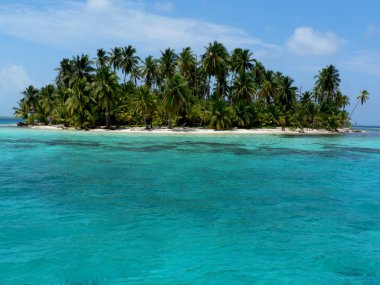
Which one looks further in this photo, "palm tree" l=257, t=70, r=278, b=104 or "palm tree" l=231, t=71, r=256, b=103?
"palm tree" l=257, t=70, r=278, b=104

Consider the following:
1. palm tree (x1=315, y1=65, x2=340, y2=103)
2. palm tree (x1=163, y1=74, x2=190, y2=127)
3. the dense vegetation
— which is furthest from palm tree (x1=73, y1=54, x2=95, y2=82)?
palm tree (x1=315, y1=65, x2=340, y2=103)

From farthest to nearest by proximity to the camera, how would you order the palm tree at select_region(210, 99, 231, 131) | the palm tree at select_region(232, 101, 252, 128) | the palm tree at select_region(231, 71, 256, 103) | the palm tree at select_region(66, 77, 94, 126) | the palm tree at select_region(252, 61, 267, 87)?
1. the palm tree at select_region(252, 61, 267, 87)
2. the palm tree at select_region(231, 71, 256, 103)
3. the palm tree at select_region(232, 101, 252, 128)
4. the palm tree at select_region(210, 99, 231, 131)
5. the palm tree at select_region(66, 77, 94, 126)

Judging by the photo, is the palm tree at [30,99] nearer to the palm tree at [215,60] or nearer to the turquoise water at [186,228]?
the palm tree at [215,60]

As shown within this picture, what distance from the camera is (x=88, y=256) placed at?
795 cm

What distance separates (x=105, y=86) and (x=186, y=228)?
5407cm

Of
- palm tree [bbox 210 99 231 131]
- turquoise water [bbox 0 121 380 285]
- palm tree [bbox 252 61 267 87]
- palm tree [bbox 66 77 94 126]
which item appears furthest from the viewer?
palm tree [bbox 252 61 267 87]

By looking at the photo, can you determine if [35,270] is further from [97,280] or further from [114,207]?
[114,207]

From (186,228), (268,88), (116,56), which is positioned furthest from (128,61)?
(186,228)

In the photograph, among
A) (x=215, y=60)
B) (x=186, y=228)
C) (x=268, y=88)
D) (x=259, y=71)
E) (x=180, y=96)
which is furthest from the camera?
(x=259, y=71)

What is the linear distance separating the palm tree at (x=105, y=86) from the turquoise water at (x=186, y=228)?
42.7 meters

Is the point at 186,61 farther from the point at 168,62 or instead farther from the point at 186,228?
the point at 186,228

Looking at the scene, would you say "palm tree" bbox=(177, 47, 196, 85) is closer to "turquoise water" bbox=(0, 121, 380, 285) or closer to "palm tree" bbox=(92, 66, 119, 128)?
"palm tree" bbox=(92, 66, 119, 128)

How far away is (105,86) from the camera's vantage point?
199ft

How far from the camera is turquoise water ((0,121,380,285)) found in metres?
7.32
